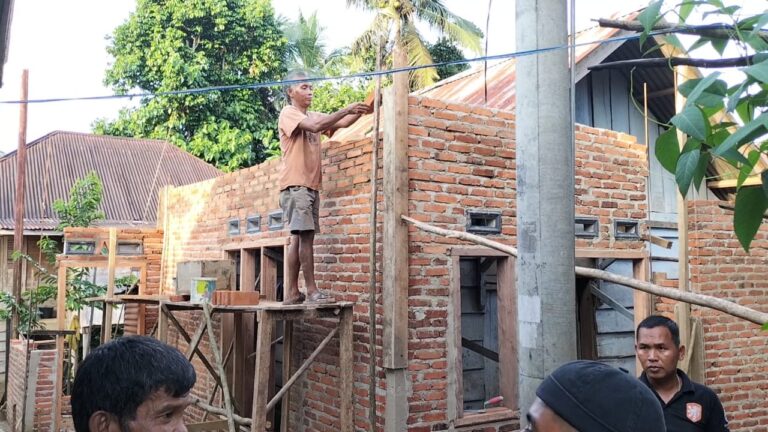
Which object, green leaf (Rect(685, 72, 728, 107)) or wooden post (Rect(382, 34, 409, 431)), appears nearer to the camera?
green leaf (Rect(685, 72, 728, 107))

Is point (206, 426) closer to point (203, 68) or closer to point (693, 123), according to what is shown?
point (693, 123)

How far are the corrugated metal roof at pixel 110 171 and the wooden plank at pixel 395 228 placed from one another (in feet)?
41.9

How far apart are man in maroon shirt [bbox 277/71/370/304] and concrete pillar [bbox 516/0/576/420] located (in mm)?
2519

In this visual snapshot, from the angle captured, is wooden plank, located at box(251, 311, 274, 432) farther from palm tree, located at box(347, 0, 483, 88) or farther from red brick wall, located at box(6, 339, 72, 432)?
palm tree, located at box(347, 0, 483, 88)

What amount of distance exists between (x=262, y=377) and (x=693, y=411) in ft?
9.19

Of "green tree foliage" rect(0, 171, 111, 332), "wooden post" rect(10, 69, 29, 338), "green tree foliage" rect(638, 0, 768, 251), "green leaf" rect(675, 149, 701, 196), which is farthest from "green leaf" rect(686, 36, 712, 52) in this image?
"wooden post" rect(10, 69, 29, 338)

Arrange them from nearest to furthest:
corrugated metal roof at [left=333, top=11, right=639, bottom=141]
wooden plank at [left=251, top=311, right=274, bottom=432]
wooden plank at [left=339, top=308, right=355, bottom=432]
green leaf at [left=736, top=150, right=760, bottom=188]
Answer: green leaf at [left=736, top=150, right=760, bottom=188], wooden plank at [left=251, top=311, right=274, bottom=432], wooden plank at [left=339, top=308, right=355, bottom=432], corrugated metal roof at [left=333, top=11, right=639, bottom=141]

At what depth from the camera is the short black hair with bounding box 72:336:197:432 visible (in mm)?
1698

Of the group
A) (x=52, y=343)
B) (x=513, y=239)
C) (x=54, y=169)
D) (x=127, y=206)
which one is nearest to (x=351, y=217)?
(x=513, y=239)

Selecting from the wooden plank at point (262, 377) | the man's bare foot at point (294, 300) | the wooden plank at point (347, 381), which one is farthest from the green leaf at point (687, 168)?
the man's bare foot at point (294, 300)

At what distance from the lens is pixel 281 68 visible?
66.5 ft

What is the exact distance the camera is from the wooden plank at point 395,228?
4961 mm

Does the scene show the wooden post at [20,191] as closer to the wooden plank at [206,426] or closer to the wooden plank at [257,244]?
the wooden plank at [257,244]

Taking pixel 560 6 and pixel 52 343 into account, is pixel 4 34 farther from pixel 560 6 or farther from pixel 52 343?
pixel 52 343
